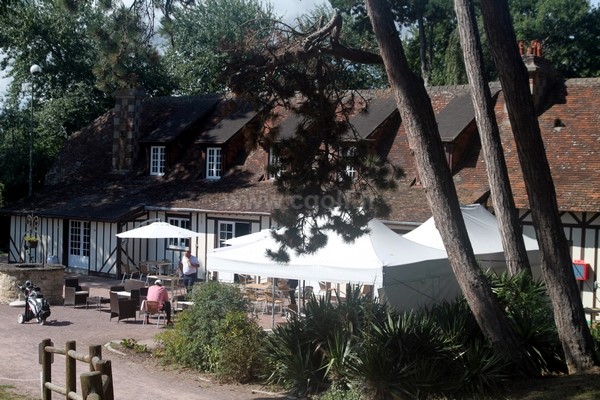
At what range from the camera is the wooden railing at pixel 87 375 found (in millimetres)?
7910

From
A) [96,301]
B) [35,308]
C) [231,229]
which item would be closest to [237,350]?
[35,308]

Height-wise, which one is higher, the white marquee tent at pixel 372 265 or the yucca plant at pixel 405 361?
the white marquee tent at pixel 372 265

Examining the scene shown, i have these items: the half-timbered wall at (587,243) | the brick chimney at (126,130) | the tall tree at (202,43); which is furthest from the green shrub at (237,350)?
the tall tree at (202,43)

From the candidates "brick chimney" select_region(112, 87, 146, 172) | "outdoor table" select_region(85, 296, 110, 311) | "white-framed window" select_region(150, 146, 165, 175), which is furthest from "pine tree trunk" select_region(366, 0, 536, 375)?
"brick chimney" select_region(112, 87, 146, 172)

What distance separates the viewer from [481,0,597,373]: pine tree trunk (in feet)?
39.0

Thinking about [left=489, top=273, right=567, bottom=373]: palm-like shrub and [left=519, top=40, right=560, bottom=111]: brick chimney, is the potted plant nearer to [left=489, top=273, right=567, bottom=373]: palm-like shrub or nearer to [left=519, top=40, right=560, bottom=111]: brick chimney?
[left=519, top=40, right=560, bottom=111]: brick chimney

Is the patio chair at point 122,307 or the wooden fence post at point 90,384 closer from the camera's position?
the wooden fence post at point 90,384

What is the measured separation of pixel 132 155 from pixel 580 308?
21313 millimetres

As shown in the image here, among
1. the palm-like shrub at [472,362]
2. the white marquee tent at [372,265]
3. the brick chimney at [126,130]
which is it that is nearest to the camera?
the palm-like shrub at [472,362]

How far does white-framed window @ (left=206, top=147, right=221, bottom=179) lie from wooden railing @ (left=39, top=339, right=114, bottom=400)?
58.3 ft

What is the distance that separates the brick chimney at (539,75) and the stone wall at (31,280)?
13.4 m

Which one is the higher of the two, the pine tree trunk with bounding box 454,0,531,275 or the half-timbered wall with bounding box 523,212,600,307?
the pine tree trunk with bounding box 454,0,531,275

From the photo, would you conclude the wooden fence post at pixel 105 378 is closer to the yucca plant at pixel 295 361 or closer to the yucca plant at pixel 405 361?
the yucca plant at pixel 405 361

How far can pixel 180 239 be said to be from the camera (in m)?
26.6
